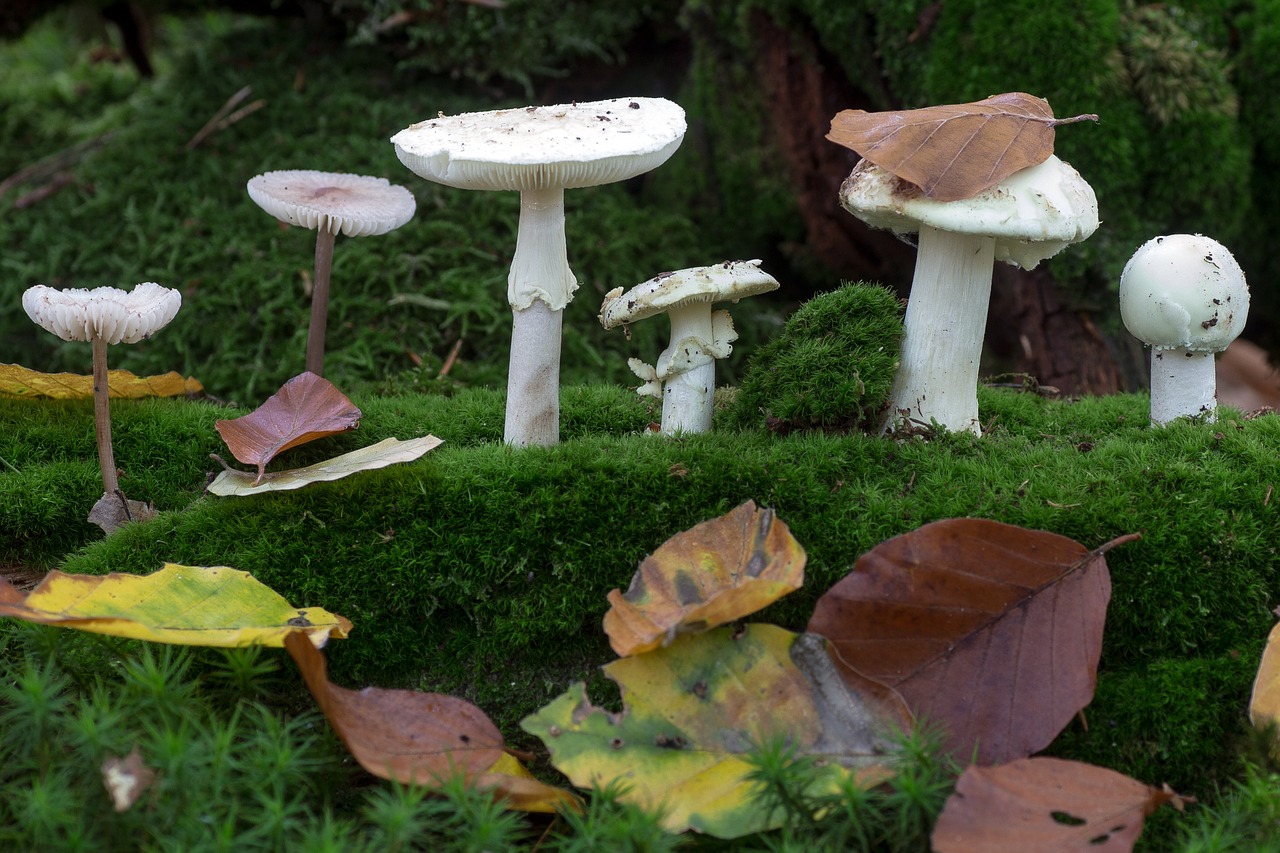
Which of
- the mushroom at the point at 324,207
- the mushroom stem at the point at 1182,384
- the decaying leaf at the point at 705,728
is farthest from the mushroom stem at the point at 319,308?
the mushroom stem at the point at 1182,384

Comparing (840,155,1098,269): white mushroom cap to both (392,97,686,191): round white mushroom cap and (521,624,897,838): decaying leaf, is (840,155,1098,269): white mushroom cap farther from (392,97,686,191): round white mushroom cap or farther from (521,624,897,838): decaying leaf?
(521,624,897,838): decaying leaf

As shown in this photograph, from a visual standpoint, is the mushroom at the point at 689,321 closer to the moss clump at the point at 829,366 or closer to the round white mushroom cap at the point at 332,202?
the moss clump at the point at 829,366

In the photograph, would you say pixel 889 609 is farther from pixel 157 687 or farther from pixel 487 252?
pixel 487 252

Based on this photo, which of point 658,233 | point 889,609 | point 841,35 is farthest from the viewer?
point 658,233

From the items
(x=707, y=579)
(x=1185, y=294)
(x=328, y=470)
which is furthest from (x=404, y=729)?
(x=1185, y=294)

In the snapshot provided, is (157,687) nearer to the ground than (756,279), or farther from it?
nearer to the ground

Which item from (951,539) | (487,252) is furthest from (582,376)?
(951,539)
